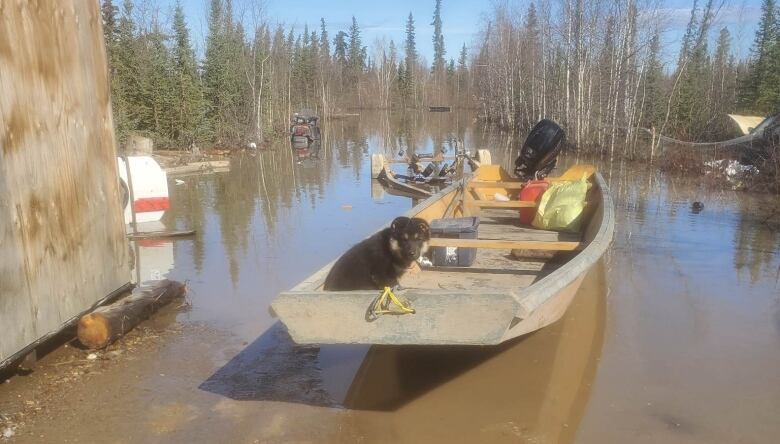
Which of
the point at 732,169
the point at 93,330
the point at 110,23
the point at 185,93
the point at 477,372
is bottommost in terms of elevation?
the point at 477,372

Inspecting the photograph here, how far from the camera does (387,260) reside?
4.61 metres

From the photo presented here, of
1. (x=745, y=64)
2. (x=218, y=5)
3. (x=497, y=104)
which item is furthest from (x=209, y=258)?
(x=497, y=104)

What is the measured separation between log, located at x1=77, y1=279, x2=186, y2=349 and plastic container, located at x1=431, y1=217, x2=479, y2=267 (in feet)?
9.80

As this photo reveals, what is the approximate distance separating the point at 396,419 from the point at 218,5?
3389cm

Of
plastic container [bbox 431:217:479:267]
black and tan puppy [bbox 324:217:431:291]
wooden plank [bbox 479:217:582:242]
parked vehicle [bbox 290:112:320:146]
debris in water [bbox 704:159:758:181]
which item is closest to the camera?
black and tan puppy [bbox 324:217:431:291]

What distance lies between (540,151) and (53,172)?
7379 millimetres

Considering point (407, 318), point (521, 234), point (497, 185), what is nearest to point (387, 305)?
point (407, 318)

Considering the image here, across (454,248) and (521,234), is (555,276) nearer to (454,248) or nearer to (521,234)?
(454,248)

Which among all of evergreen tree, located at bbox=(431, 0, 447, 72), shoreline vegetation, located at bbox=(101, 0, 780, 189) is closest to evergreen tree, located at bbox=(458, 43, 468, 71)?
evergreen tree, located at bbox=(431, 0, 447, 72)

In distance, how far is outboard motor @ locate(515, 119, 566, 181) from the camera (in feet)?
33.3

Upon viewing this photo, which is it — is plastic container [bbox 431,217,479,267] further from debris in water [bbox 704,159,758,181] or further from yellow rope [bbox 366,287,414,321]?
debris in water [bbox 704,159,758,181]

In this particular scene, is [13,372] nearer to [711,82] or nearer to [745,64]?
[711,82]

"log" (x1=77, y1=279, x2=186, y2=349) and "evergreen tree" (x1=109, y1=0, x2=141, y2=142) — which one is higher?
"evergreen tree" (x1=109, y1=0, x2=141, y2=142)

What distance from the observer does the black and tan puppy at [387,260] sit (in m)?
4.55
